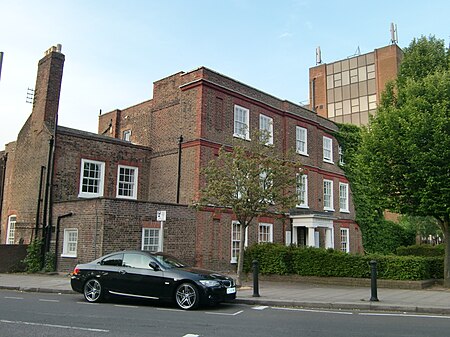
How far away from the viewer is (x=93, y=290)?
11734 millimetres

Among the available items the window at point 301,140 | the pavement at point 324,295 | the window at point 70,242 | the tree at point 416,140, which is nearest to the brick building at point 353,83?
the window at point 301,140

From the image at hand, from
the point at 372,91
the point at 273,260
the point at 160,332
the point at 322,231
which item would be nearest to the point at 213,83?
the point at 273,260

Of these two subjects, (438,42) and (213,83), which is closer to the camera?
(438,42)

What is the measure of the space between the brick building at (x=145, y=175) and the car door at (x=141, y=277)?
6134 mm

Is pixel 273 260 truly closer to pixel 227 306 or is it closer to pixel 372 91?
pixel 227 306

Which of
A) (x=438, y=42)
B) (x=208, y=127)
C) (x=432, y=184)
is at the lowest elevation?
(x=432, y=184)

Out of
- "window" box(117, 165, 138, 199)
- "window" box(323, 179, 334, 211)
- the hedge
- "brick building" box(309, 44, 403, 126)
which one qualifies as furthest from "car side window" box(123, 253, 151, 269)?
"brick building" box(309, 44, 403, 126)

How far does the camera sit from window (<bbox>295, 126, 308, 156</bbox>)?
27609mm

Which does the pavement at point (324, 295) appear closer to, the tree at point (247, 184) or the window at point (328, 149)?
the tree at point (247, 184)

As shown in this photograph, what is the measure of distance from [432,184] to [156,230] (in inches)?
440

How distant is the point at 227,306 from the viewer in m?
11.4

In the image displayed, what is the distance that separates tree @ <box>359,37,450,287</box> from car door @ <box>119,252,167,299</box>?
9.26 metres

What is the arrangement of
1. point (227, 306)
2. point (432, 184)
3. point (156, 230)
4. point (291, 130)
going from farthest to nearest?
1. point (291, 130)
2. point (156, 230)
3. point (432, 184)
4. point (227, 306)

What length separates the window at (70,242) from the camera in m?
18.6
